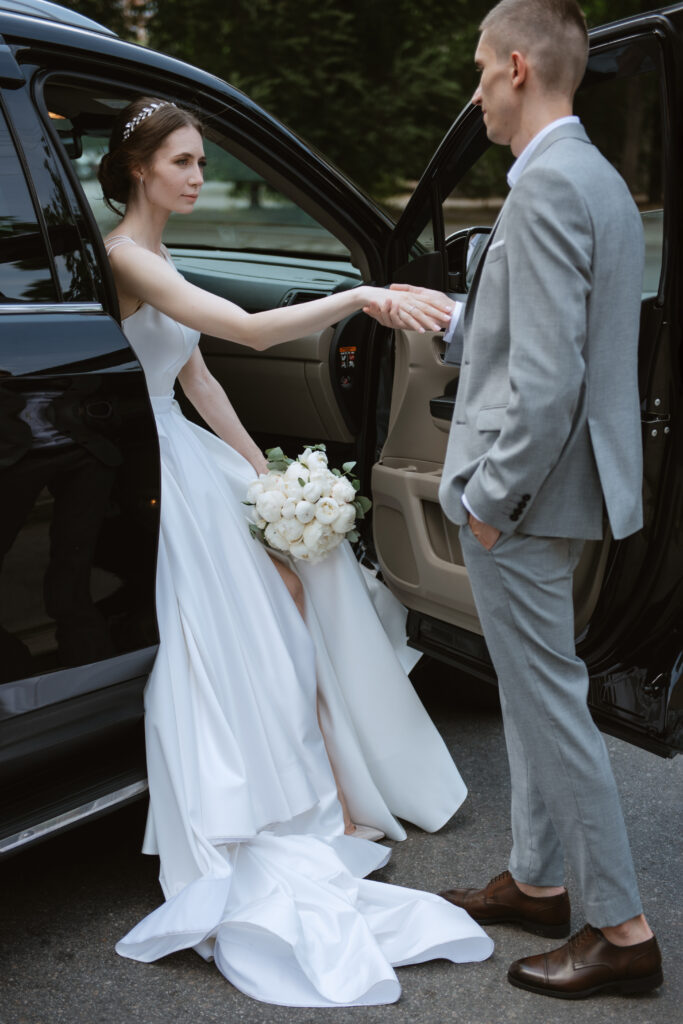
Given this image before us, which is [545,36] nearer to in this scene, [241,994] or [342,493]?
[342,493]

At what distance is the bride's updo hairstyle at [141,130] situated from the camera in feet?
9.53

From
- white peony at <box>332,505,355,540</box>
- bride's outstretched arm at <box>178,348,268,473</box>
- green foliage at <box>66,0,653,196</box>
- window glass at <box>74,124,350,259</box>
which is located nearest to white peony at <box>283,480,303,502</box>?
white peony at <box>332,505,355,540</box>

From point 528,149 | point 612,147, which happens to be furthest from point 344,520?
point 612,147

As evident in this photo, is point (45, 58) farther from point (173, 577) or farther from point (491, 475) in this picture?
point (491, 475)

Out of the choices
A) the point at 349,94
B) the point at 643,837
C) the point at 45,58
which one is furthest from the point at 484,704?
the point at 349,94

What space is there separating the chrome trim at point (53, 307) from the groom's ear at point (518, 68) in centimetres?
99

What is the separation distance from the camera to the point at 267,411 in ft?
13.2

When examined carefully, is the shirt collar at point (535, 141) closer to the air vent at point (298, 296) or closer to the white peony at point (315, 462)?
the white peony at point (315, 462)

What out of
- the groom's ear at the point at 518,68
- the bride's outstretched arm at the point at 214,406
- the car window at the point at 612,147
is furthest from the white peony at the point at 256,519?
the car window at the point at 612,147

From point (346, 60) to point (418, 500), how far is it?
13.1 metres

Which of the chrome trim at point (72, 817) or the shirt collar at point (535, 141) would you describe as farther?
the chrome trim at point (72, 817)

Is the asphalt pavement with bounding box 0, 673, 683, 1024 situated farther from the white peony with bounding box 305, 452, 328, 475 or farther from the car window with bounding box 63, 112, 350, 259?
the car window with bounding box 63, 112, 350, 259

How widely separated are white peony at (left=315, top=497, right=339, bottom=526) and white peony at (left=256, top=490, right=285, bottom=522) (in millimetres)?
93

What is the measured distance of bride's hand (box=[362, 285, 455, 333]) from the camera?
2.60 meters
